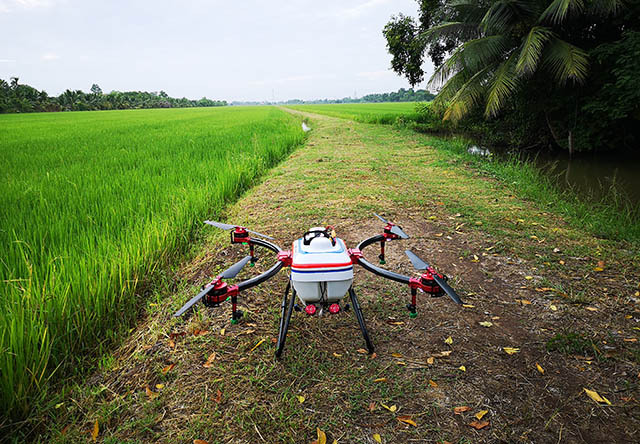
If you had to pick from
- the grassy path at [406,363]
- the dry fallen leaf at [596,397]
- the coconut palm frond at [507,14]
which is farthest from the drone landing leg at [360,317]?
the coconut palm frond at [507,14]

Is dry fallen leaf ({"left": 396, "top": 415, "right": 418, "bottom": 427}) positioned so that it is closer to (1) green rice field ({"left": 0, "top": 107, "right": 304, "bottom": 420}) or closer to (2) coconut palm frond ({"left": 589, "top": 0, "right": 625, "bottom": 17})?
(1) green rice field ({"left": 0, "top": 107, "right": 304, "bottom": 420})

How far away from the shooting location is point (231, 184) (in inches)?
197

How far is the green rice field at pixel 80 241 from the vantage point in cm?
166

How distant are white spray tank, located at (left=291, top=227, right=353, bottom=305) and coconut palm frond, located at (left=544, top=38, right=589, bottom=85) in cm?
915

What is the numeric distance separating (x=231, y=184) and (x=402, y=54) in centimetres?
1550

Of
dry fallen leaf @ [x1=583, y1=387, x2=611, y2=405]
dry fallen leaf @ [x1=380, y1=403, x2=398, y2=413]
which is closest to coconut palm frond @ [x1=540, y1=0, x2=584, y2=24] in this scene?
dry fallen leaf @ [x1=583, y1=387, x2=611, y2=405]

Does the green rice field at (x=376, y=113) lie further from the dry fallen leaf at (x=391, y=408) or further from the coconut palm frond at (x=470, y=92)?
the dry fallen leaf at (x=391, y=408)

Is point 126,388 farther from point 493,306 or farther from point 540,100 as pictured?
point 540,100

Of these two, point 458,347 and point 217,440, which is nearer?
point 217,440

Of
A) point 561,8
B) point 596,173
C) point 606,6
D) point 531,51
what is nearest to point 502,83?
point 531,51

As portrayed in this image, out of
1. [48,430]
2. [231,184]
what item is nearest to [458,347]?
[48,430]

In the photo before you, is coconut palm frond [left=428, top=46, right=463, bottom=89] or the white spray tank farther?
coconut palm frond [left=428, top=46, right=463, bottom=89]

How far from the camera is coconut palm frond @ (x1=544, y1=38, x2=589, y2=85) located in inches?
309

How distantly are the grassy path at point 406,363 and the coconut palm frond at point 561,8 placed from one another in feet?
21.8
